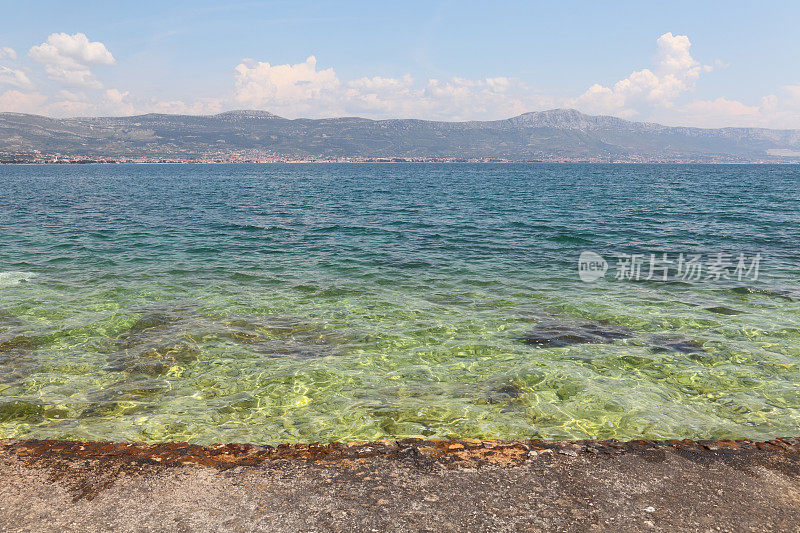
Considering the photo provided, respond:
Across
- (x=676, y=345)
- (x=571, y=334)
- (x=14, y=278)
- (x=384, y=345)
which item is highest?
(x=676, y=345)

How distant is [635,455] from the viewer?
6.23 metres

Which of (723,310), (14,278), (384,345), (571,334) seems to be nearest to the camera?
(384,345)

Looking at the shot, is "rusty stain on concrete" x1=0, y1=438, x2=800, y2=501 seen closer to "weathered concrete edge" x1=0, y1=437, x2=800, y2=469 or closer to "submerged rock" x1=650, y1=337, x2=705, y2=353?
"weathered concrete edge" x1=0, y1=437, x2=800, y2=469

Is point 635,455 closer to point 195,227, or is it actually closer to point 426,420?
point 426,420

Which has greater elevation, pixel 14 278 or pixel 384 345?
pixel 384 345

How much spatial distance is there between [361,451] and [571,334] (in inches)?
330

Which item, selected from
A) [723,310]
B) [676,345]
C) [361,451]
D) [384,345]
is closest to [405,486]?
[361,451]

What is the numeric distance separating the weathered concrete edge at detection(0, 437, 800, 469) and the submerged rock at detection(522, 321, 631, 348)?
562 centimetres

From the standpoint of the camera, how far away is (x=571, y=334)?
12898 millimetres

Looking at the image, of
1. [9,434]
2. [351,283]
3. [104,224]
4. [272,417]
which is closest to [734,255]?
[351,283]

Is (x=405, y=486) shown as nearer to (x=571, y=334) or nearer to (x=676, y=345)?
(x=571, y=334)

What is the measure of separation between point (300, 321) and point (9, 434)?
731 cm

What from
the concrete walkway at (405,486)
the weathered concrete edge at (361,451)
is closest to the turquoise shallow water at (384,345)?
the weathered concrete edge at (361,451)

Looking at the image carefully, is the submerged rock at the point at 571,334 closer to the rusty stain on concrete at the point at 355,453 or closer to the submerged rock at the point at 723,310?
the submerged rock at the point at 723,310
